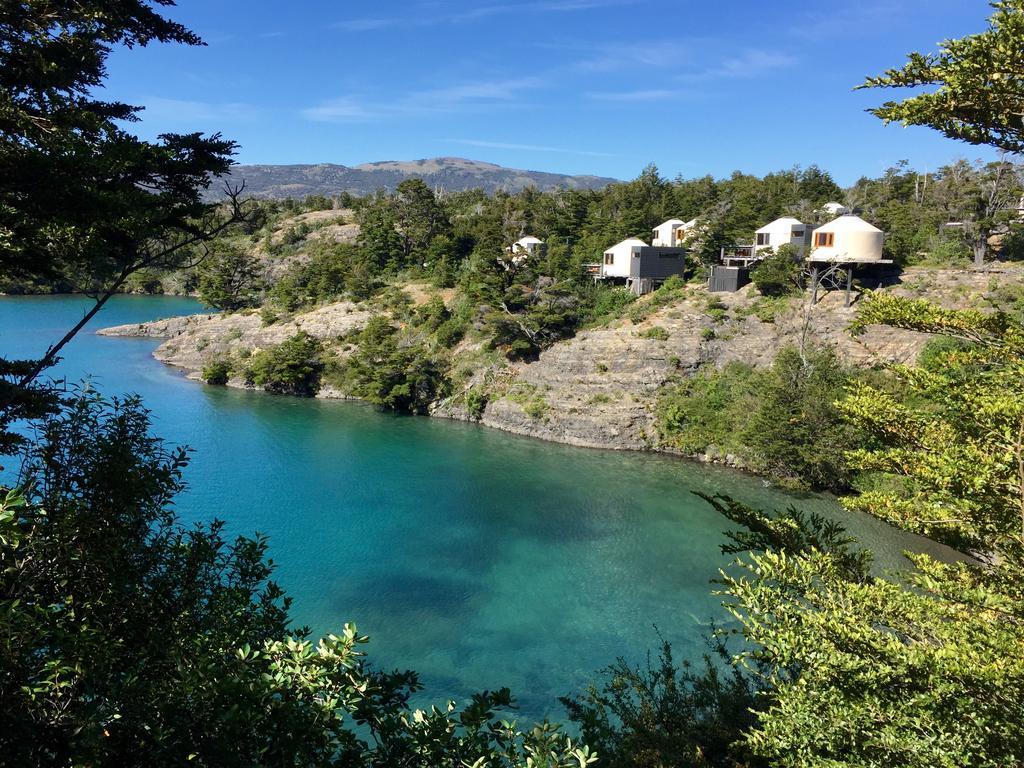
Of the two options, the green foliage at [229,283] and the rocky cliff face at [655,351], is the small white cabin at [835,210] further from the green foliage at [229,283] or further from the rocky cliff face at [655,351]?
the green foliage at [229,283]

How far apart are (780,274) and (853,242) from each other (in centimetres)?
398

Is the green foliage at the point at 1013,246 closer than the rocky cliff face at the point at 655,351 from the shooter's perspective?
No

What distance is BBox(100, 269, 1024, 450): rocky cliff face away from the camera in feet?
100

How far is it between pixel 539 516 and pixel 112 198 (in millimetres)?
18649

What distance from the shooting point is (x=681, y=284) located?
38.8 meters

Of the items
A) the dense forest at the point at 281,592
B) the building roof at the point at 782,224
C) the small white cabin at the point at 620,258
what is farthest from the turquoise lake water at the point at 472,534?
the building roof at the point at 782,224

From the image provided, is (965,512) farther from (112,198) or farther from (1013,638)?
(112,198)

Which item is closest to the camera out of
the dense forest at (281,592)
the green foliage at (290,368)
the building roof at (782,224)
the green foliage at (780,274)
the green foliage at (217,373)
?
the dense forest at (281,592)

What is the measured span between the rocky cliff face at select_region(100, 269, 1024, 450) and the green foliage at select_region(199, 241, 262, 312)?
1179 inches

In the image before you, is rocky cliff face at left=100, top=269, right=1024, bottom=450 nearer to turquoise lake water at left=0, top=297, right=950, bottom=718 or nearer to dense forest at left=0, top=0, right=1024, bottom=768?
turquoise lake water at left=0, top=297, right=950, bottom=718

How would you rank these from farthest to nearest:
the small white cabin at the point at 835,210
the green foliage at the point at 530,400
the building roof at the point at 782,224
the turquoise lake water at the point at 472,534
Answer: the small white cabin at the point at 835,210 → the building roof at the point at 782,224 → the green foliage at the point at 530,400 → the turquoise lake water at the point at 472,534

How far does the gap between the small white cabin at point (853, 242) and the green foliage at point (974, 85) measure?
29632mm

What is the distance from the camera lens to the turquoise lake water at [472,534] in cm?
1470

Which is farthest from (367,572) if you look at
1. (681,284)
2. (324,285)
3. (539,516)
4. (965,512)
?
(324,285)
